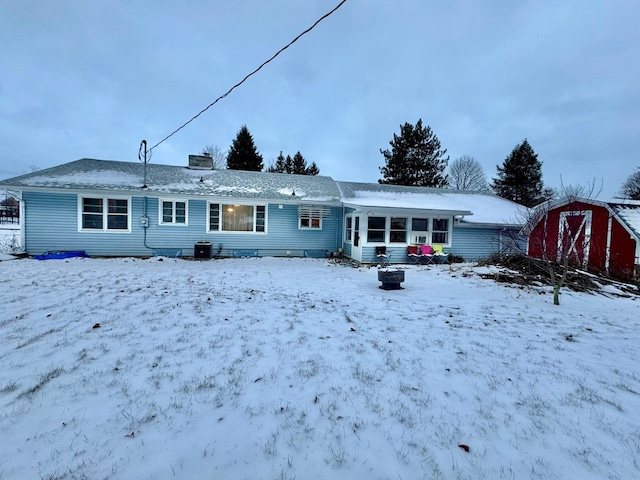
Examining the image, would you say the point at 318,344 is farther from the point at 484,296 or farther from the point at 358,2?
the point at 358,2

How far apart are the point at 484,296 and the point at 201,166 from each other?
1513 cm

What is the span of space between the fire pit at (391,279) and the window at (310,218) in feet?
23.0

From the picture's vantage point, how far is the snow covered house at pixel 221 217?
1179 centimetres

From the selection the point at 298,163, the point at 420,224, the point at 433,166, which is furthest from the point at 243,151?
the point at 420,224

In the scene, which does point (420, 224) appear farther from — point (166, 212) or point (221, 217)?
point (166, 212)

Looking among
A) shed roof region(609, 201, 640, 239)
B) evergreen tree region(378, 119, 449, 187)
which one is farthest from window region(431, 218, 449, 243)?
evergreen tree region(378, 119, 449, 187)

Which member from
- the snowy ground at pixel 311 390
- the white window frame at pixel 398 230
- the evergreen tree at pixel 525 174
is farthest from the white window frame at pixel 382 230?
the evergreen tree at pixel 525 174

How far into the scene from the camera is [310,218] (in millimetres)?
14188

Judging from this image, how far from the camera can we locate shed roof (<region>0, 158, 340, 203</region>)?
11.9m

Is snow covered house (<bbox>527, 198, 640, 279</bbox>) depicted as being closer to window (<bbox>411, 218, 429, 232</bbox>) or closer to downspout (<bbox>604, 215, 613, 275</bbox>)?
downspout (<bbox>604, 215, 613, 275</bbox>)

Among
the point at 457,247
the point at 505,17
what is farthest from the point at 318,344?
the point at 457,247

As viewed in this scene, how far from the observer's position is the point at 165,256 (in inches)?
501

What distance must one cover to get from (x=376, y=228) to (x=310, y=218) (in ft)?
10.9

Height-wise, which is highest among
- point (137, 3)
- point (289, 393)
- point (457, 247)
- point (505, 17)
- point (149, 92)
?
point (149, 92)
